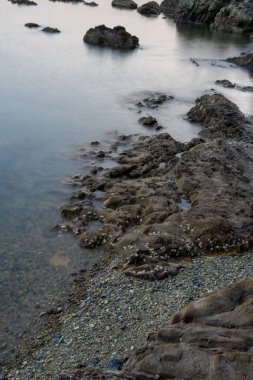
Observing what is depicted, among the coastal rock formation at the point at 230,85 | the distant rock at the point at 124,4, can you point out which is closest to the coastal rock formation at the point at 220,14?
the distant rock at the point at 124,4

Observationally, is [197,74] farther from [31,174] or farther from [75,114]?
[31,174]

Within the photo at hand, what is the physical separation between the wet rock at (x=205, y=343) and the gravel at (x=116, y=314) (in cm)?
131

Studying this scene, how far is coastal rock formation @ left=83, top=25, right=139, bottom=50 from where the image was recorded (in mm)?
61250

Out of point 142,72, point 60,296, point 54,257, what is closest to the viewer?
point 60,296

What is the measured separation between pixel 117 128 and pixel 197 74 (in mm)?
21862

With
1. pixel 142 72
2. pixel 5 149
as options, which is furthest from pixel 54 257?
pixel 142 72

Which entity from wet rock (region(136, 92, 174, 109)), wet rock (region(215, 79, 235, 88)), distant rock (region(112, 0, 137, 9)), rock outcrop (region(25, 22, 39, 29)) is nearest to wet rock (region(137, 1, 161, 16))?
distant rock (region(112, 0, 137, 9))

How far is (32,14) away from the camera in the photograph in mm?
76625

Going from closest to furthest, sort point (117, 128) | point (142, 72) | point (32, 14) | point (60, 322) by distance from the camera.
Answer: point (60, 322) → point (117, 128) → point (142, 72) → point (32, 14)

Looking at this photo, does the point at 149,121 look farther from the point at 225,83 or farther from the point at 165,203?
the point at 225,83

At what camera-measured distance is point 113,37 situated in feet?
201

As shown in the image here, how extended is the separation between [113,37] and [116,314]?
51.6 metres

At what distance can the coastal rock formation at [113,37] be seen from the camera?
6125 cm

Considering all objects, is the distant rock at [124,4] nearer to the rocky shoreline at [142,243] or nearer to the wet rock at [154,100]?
the wet rock at [154,100]
